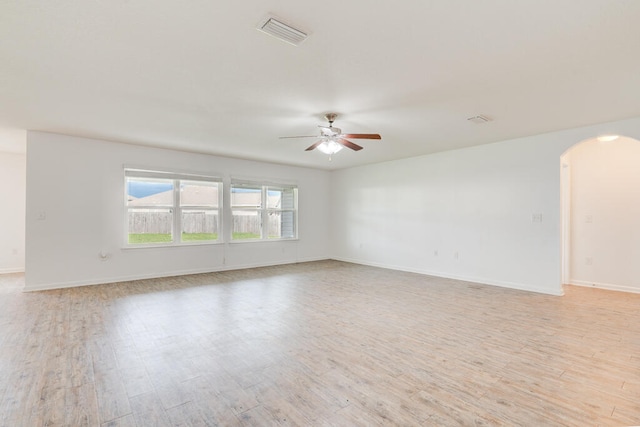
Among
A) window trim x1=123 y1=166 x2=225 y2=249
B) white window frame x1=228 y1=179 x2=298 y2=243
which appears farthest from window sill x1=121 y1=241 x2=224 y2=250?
white window frame x1=228 y1=179 x2=298 y2=243

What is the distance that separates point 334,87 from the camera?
3045 millimetres

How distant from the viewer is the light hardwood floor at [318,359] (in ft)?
6.12

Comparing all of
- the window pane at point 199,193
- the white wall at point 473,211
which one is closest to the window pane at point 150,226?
the window pane at point 199,193

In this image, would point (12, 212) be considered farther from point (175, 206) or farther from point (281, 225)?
point (281, 225)

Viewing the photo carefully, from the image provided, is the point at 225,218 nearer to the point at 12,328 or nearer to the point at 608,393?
the point at 12,328

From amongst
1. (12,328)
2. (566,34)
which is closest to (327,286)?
(12,328)

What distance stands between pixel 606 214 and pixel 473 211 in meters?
2.03

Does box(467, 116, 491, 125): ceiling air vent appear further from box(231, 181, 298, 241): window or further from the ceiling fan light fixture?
box(231, 181, 298, 241): window

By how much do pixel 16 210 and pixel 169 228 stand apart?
3.52m

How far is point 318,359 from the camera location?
2555 mm

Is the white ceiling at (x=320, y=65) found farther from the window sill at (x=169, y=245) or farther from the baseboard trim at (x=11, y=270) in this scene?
the baseboard trim at (x=11, y=270)

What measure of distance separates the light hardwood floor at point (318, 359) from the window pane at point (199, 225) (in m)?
1.86

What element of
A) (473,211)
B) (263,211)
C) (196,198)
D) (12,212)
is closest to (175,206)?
(196,198)

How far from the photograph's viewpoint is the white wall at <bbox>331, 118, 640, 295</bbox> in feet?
15.5
